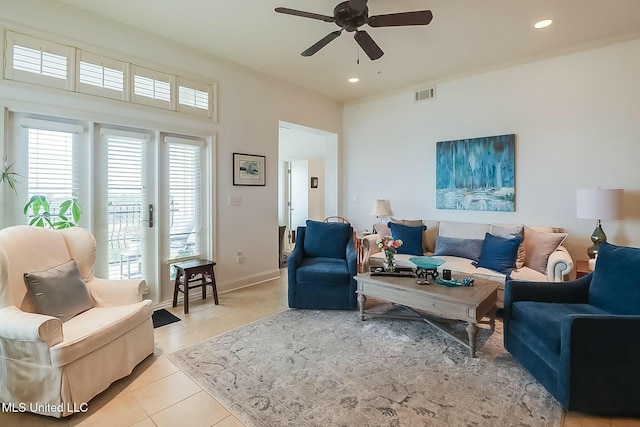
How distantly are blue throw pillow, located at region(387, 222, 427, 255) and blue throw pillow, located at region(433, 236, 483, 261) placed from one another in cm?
25

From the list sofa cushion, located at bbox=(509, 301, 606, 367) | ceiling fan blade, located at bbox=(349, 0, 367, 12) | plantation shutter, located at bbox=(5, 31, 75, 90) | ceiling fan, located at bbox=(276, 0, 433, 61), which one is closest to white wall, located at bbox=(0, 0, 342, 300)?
plantation shutter, located at bbox=(5, 31, 75, 90)

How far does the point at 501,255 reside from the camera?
3363 millimetres

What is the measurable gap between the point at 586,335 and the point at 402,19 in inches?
96.1

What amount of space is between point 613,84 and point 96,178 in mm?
5545

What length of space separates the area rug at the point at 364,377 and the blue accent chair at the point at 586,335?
7.7 inches

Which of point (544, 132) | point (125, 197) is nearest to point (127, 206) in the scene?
point (125, 197)

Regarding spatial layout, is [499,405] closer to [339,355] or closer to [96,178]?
[339,355]

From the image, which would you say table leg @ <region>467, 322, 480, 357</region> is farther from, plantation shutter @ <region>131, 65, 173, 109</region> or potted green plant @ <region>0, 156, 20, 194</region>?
potted green plant @ <region>0, 156, 20, 194</region>

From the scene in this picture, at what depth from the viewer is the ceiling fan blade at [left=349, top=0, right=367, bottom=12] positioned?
2271 millimetres

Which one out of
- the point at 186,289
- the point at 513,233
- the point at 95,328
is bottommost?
the point at 186,289

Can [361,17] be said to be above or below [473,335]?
above

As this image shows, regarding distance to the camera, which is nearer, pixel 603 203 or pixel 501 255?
pixel 603 203

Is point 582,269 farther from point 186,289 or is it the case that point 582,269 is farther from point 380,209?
point 186,289

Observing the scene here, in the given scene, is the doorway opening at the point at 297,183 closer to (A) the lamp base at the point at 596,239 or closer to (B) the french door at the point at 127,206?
(B) the french door at the point at 127,206
